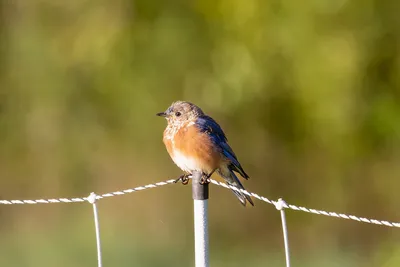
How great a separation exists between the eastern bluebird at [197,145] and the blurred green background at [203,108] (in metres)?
3.23

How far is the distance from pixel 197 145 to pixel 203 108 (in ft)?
13.5

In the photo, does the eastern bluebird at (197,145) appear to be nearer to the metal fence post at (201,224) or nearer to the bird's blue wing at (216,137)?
the bird's blue wing at (216,137)

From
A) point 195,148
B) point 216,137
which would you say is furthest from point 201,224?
point 216,137

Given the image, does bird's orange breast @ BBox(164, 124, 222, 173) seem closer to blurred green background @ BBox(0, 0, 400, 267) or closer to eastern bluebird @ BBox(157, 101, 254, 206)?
eastern bluebird @ BBox(157, 101, 254, 206)

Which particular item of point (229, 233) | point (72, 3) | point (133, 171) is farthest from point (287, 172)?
point (72, 3)

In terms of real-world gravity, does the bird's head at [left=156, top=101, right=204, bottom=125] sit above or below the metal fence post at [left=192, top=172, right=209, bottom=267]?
above

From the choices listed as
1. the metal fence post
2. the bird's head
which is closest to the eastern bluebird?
the bird's head

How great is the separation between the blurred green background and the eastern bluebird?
3233 millimetres

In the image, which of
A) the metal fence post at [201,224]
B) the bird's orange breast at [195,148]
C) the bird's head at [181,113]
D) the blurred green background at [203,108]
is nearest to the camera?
the metal fence post at [201,224]

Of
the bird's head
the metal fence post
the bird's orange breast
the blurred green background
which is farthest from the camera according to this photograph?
the blurred green background

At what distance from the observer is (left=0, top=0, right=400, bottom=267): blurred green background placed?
23.6 feet

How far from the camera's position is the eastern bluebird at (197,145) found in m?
3.54

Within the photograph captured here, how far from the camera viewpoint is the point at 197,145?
3.56 m

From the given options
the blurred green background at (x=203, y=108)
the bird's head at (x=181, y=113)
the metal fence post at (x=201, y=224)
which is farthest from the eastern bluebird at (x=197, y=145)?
the blurred green background at (x=203, y=108)
